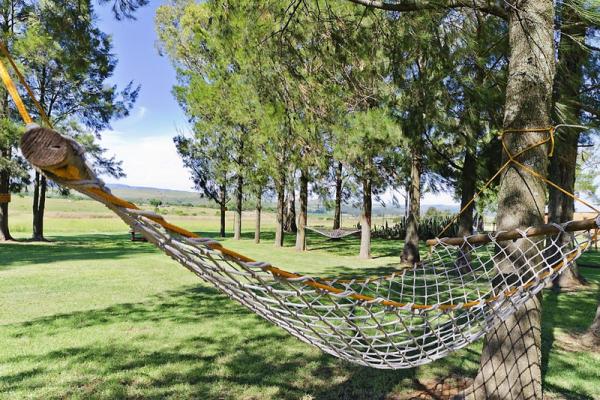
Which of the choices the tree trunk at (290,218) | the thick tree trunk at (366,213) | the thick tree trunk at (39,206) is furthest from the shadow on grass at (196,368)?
the tree trunk at (290,218)

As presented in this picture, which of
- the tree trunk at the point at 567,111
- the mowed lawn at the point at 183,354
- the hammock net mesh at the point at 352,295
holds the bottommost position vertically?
the mowed lawn at the point at 183,354

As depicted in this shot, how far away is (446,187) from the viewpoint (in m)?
7.99

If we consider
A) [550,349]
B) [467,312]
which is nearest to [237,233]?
[550,349]

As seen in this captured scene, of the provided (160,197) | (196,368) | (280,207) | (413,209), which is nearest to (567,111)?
(196,368)

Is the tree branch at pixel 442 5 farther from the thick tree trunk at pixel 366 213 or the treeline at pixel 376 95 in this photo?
the thick tree trunk at pixel 366 213

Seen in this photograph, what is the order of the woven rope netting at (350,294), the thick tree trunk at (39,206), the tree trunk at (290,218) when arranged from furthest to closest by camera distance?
the tree trunk at (290,218) → the thick tree trunk at (39,206) → the woven rope netting at (350,294)

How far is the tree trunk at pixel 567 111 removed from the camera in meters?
2.60

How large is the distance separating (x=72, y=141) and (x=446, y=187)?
7921 mm

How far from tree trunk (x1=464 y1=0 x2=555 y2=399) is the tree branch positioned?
170 millimetres

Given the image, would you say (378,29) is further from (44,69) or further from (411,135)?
(44,69)

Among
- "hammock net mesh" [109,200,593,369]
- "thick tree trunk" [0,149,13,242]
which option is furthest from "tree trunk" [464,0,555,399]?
"thick tree trunk" [0,149,13,242]

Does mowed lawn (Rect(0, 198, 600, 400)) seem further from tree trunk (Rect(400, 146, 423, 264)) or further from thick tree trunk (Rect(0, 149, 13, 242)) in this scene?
thick tree trunk (Rect(0, 149, 13, 242))

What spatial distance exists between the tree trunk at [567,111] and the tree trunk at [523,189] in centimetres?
27

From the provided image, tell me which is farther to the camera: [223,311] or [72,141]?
[223,311]
